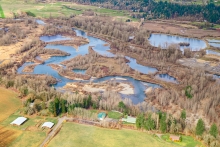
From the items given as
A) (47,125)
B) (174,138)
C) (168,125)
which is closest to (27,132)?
(47,125)

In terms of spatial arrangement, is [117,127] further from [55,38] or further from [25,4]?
[25,4]

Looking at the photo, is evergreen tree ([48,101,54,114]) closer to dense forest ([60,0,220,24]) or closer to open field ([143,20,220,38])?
open field ([143,20,220,38])

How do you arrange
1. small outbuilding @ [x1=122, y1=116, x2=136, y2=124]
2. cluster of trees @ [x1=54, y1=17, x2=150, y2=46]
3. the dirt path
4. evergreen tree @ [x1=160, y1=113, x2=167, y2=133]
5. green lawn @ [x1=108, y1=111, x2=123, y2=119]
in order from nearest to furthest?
the dirt path < evergreen tree @ [x1=160, y1=113, x2=167, y2=133] < small outbuilding @ [x1=122, y1=116, x2=136, y2=124] < green lawn @ [x1=108, y1=111, x2=123, y2=119] < cluster of trees @ [x1=54, y1=17, x2=150, y2=46]

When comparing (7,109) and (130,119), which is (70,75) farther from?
(130,119)

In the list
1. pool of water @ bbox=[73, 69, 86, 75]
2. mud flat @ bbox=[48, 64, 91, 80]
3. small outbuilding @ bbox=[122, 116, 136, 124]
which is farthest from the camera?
pool of water @ bbox=[73, 69, 86, 75]

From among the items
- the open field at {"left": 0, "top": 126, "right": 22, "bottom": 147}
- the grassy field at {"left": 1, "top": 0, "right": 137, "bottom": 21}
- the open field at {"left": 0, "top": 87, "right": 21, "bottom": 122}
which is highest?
the grassy field at {"left": 1, "top": 0, "right": 137, "bottom": 21}

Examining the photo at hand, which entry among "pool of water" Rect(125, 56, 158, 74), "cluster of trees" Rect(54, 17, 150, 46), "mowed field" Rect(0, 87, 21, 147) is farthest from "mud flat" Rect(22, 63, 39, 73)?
"cluster of trees" Rect(54, 17, 150, 46)

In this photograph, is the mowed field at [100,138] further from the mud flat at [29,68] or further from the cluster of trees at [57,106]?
the mud flat at [29,68]
